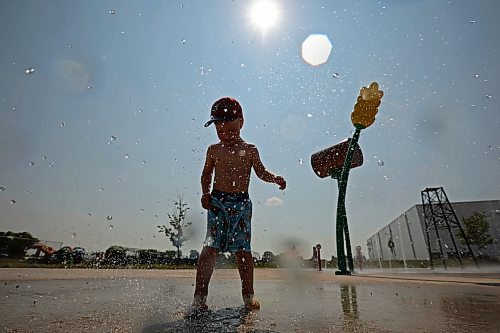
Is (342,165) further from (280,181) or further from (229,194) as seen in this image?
(229,194)

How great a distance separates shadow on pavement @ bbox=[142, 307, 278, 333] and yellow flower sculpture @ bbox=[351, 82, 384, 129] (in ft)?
Result: 17.3

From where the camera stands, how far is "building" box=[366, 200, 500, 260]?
3056 centimetres

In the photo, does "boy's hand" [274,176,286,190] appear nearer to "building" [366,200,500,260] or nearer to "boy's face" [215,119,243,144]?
"boy's face" [215,119,243,144]

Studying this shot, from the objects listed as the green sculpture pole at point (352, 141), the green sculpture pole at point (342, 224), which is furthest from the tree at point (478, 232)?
the green sculpture pole at point (352, 141)

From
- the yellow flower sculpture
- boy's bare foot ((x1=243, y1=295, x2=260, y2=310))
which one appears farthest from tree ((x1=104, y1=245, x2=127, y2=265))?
boy's bare foot ((x1=243, y1=295, x2=260, y2=310))

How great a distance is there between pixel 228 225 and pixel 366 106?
468cm

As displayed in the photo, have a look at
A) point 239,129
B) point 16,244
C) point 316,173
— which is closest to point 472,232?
point 316,173

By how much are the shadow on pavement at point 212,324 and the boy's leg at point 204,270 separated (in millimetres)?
584

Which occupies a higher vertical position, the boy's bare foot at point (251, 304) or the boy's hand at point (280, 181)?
the boy's hand at point (280, 181)

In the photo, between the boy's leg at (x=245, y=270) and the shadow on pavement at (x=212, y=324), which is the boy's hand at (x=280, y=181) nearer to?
the boy's leg at (x=245, y=270)

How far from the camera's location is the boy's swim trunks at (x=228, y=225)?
282 centimetres

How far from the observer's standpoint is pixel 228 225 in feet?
9.32

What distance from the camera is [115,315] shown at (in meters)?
1.98

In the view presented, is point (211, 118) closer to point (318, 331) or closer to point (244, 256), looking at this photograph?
point (244, 256)
